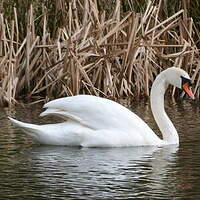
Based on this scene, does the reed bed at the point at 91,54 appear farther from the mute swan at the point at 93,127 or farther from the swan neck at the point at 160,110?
the mute swan at the point at 93,127

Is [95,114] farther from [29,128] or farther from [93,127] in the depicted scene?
[29,128]

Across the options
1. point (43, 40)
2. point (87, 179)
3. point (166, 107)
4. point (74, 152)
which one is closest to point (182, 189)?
point (87, 179)

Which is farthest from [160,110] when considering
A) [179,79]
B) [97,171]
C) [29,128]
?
[97,171]

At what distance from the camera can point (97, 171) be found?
8531mm

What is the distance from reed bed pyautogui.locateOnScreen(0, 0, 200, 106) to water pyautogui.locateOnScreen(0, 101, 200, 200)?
349 cm

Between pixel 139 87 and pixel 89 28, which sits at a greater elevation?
pixel 89 28

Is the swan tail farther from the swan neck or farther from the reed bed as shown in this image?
the reed bed

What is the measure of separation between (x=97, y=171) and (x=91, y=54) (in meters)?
6.56

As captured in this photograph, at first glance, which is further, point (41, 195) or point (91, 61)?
point (91, 61)

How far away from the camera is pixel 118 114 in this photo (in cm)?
1049

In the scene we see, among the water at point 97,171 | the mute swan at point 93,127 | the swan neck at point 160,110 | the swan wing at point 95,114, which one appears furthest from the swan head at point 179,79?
the swan wing at point 95,114

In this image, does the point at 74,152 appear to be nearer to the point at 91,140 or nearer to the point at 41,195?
the point at 91,140

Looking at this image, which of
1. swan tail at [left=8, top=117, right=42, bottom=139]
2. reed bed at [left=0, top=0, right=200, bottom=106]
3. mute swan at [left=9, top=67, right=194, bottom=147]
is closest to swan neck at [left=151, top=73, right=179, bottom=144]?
mute swan at [left=9, top=67, right=194, bottom=147]

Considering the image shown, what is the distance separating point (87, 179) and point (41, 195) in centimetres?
84
